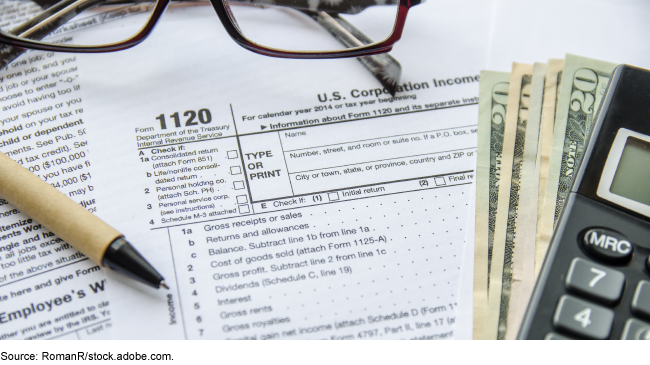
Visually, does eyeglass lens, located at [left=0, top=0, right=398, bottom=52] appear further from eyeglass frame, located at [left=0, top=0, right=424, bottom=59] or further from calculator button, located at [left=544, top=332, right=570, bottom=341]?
calculator button, located at [left=544, top=332, right=570, bottom=341]

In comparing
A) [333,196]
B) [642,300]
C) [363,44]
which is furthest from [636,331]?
[363,44]

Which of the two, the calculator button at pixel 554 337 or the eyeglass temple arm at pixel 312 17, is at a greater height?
the eyeglass temple arm at pixel 312 17

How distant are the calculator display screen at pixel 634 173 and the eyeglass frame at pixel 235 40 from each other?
0.70 ft

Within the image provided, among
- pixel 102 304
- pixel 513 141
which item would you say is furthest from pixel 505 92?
pixel 102 304

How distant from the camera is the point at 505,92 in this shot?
427 mm

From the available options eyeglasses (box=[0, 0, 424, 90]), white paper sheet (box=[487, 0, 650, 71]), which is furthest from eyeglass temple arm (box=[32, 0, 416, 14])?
white paper sheet (box=[487, 0, 650, 71])

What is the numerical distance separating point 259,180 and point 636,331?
0.93 ft

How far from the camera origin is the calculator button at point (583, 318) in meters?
0.28

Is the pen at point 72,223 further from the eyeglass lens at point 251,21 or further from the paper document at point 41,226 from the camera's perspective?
the eyeglass lens at point 251,21

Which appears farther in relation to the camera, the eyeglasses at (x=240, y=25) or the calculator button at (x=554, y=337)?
the eyeglasses at (x=240, y=25)

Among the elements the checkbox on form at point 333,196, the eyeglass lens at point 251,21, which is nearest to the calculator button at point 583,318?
the checkbox on form at point 333,196

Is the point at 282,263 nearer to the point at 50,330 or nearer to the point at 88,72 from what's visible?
the point at 50,330

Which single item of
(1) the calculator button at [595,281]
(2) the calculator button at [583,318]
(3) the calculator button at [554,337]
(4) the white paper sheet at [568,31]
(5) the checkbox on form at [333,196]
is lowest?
(3) the calculator button at [554,337]

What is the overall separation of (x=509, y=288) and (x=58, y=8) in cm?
50
